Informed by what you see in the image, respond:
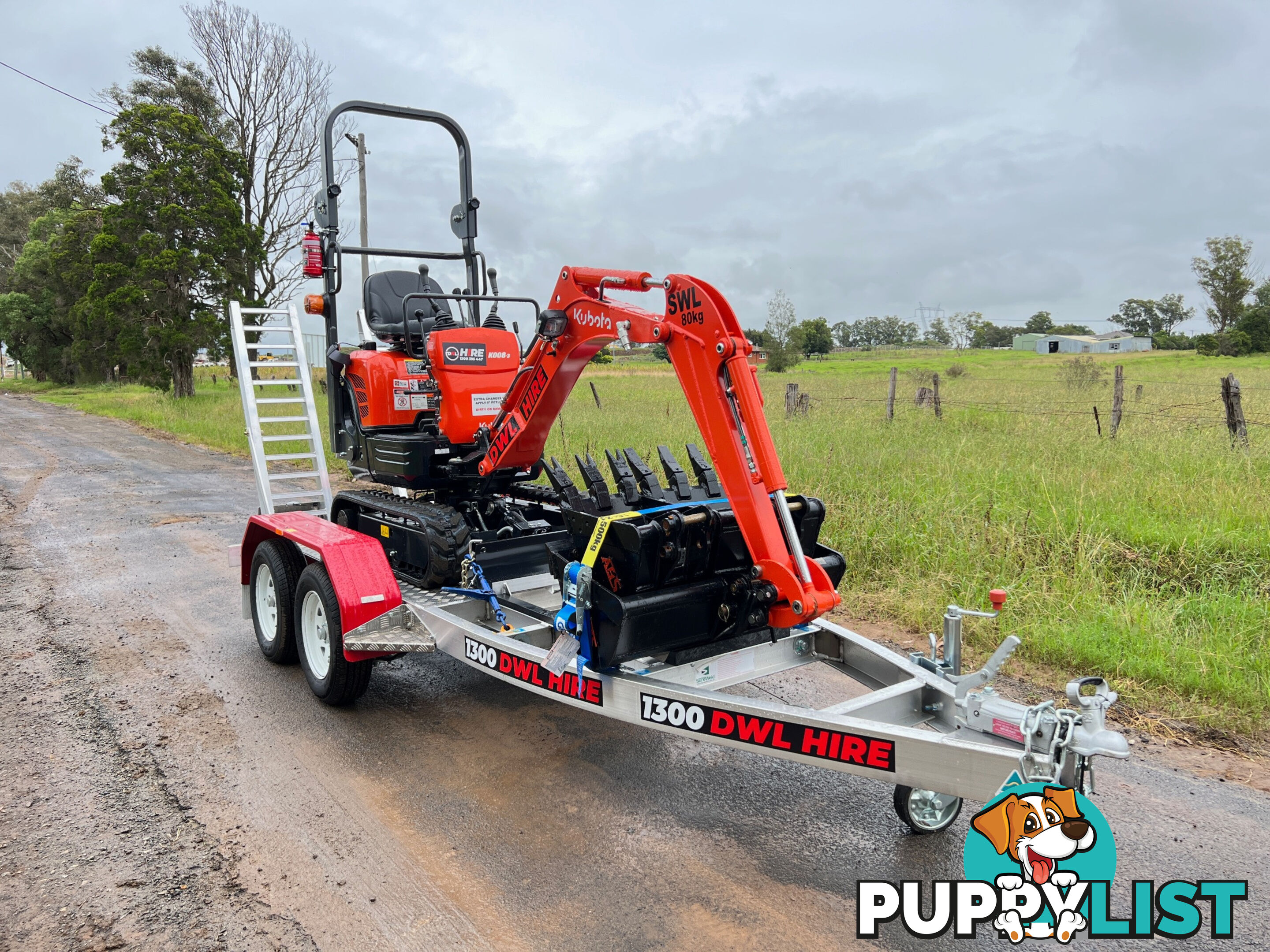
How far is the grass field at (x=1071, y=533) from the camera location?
4957 mm

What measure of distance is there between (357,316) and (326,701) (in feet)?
10.1

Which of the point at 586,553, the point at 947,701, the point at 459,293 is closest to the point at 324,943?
the point at 586,553

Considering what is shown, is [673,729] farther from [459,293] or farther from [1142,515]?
[1142,515]

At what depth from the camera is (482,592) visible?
4668mm

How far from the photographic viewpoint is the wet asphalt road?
2.99 m

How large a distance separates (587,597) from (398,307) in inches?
130

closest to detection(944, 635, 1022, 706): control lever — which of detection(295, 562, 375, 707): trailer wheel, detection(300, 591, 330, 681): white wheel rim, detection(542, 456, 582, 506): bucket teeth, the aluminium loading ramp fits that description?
detection(542, 456, 582, 506): bucket teeth

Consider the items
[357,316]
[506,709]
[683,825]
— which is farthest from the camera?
[357,316]

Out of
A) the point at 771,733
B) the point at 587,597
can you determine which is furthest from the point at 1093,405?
the point at 771,733

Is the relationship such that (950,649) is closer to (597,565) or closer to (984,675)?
(984,675)

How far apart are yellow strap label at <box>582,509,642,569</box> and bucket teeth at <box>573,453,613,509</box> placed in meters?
0.36

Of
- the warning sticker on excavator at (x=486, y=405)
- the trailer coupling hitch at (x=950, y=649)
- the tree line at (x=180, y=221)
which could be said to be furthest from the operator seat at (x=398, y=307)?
the tree line at (x=180, y=221)

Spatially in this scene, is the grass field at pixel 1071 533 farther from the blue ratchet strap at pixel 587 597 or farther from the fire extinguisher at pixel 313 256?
the fire extinguisher at pixel 313 256

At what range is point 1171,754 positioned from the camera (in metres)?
4.09
